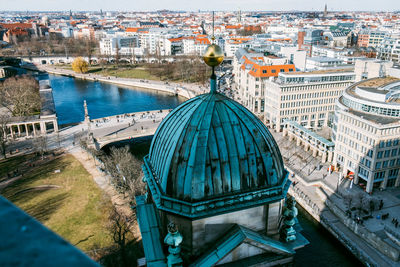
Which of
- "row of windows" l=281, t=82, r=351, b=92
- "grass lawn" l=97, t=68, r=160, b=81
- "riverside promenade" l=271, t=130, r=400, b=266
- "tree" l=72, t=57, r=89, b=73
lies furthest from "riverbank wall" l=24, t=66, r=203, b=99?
"riverside promenade" l=271, t=130, r=400, b=266

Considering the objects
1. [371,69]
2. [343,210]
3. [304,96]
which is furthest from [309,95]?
[343,210]

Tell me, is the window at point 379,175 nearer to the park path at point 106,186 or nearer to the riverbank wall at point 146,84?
the park path at point 106,186

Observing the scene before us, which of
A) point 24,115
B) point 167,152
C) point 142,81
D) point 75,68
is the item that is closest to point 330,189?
point 167,152

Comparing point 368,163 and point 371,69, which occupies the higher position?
point 371,69

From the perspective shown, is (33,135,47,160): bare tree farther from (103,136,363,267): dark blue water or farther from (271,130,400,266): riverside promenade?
(103,136,363,267): dark blue water

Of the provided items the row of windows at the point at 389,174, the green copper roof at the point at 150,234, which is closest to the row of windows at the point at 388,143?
the row of windows at the point at 389,174

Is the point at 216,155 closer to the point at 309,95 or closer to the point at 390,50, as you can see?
the point at 309,95

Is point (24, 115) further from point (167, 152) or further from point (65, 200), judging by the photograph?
point (167, 152)
